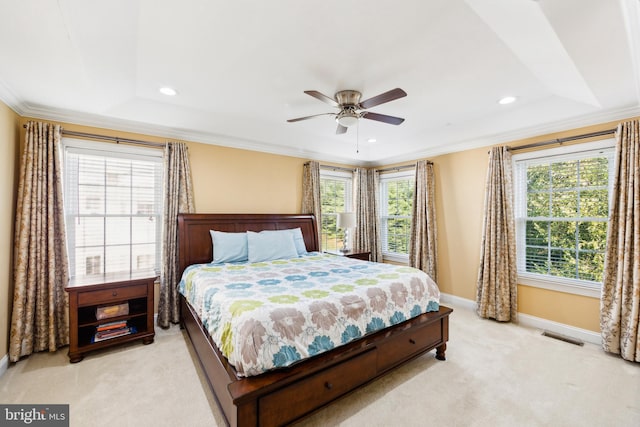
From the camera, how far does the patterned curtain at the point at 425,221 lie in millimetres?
4543

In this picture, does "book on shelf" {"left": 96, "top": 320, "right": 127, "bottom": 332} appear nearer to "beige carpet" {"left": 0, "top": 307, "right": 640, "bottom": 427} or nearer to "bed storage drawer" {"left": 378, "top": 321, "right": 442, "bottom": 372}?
"beige carpet" {"left": 0, "top": 307, "right": 640, "bottom": 427}

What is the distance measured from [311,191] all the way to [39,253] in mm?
3454

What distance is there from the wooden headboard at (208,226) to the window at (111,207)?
394 mm

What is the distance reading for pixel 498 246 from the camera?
3672 millimetres

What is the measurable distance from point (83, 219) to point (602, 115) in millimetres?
5878

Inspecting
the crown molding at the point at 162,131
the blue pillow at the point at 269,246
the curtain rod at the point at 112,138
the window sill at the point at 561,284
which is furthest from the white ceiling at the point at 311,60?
the window sill at the point at 561,284

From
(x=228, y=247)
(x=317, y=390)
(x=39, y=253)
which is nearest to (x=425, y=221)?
(x=228, y=247)

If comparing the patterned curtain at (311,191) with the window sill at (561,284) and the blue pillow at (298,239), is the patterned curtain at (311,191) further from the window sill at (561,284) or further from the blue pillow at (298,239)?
the window sill at (561,284)

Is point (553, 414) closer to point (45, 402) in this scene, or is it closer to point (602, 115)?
point (602, 115)

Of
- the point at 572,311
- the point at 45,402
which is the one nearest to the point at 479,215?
the point at 572,311

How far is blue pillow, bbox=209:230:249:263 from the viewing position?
352 cm

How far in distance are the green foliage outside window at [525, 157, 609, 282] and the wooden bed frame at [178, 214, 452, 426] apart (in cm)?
181

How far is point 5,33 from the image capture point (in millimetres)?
1726

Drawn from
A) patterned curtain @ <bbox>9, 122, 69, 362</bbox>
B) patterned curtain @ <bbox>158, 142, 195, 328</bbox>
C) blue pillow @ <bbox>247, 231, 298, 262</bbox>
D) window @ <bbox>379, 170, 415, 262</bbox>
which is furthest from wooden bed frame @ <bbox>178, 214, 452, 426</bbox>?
window @ <bbox>379, 170, 415, 262</bbox>
